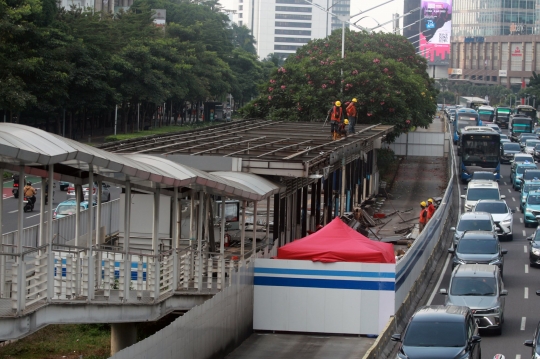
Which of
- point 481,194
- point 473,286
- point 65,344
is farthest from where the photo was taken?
point 481,194

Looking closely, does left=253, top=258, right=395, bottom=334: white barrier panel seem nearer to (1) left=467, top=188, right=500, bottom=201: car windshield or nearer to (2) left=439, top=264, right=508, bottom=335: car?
(2) left=439, top=264, right=508, bottom=335: car

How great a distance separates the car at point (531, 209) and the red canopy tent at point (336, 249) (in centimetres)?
2009

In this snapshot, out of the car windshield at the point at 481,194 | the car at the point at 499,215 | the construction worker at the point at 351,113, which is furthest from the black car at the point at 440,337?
the car windshield at the point at 481,194

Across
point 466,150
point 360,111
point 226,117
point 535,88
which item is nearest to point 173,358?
point 360,111

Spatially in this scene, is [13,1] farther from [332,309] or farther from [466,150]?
[332,309]

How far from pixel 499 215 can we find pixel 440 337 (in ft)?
69.4

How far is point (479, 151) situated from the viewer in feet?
190

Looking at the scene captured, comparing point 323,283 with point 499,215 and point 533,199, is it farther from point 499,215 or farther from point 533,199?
point 533,199

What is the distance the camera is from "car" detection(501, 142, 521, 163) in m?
68.2

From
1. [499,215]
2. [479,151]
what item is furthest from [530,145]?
[499,215]

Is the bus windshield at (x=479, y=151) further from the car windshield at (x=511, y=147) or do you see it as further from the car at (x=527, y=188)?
the car windshield at (x=511, y=147)

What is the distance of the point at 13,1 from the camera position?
5928 centimetres

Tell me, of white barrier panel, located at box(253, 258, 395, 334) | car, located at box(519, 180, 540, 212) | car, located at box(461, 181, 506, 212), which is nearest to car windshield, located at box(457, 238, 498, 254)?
white barrier panel, located at box(253, 258, 395, 334)

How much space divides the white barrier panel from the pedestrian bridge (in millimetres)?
1121
